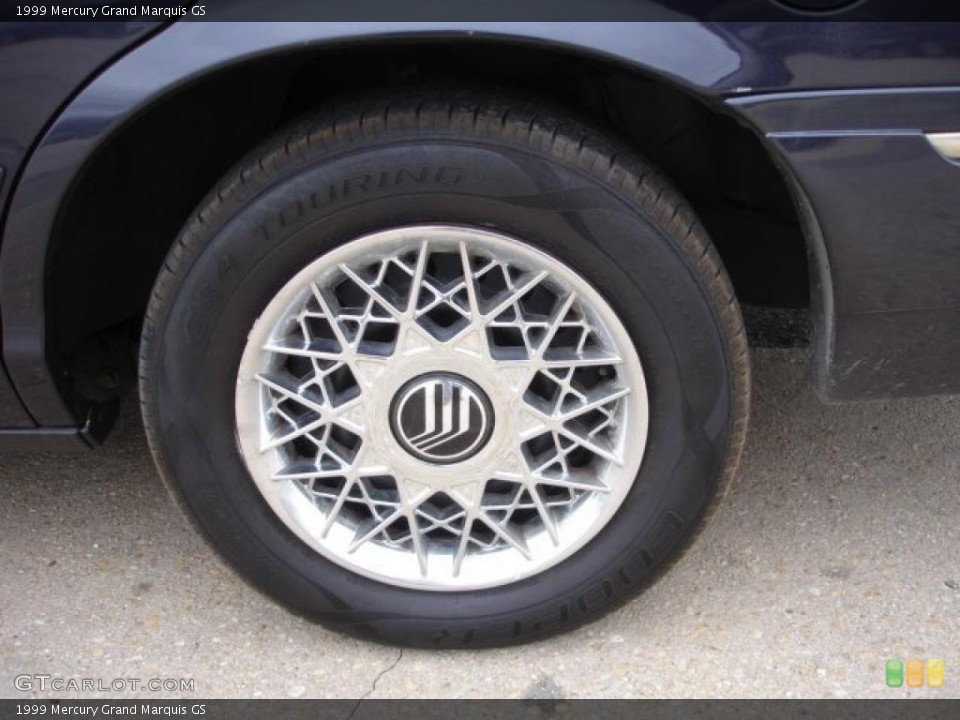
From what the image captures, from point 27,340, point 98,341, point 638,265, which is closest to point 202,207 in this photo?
point 27,340

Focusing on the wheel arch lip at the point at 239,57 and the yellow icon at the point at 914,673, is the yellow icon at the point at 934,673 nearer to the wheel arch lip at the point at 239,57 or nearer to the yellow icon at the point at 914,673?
the yellow icon at the point at 914,673

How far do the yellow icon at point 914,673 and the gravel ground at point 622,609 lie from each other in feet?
0.07

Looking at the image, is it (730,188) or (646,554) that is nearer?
(646,554)

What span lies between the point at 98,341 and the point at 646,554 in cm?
128

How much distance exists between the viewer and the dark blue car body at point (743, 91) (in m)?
1.75

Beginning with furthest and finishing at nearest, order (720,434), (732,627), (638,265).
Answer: (732,627) → (720,434) → (638,265)

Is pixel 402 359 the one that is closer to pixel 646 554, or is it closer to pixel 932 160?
pixel 646 554

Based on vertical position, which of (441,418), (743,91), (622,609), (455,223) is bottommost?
(622,609)

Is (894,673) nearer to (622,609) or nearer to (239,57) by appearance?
(622,609)

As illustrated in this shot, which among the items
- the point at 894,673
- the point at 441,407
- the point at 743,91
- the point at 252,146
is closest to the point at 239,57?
the point at 252,146

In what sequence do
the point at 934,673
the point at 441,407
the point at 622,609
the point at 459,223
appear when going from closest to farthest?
the point at 459,223, the point at 441,407, the point at 934,673, the point at 622,609

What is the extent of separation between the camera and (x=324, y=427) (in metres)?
2.15

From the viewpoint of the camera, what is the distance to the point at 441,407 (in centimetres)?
205

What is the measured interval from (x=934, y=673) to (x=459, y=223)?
131 cm
